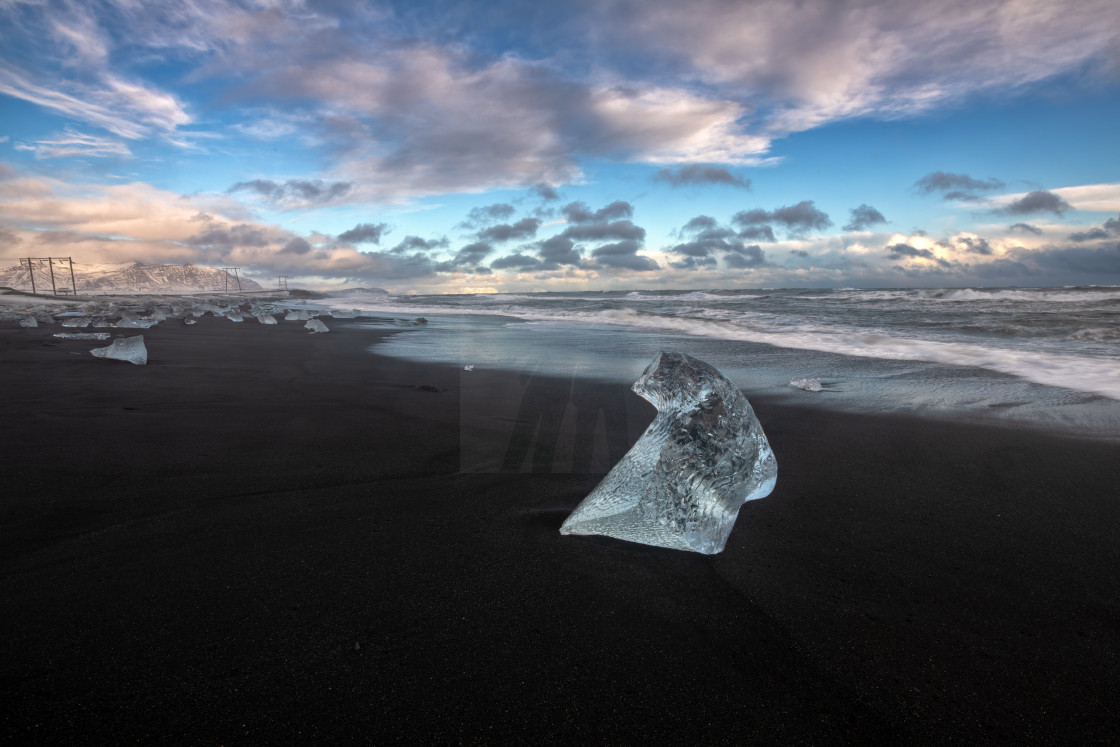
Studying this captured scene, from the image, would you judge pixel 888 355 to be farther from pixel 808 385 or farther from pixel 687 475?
pixel 687 475

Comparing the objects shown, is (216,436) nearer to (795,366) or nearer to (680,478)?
(680,478)

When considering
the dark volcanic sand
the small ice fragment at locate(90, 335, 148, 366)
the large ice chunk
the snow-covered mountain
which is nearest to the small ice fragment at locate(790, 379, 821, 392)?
the dark volcanic sand

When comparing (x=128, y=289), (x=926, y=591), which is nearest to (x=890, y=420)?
(x=926, y=591)

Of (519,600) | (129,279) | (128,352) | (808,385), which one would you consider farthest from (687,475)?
(129,279)

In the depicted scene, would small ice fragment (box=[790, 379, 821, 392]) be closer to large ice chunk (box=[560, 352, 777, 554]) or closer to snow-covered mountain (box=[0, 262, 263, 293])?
large ice chunk (box=[560, 352, 777, 554])

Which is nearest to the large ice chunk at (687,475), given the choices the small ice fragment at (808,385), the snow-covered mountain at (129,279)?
the small ice fragment at (808,385)

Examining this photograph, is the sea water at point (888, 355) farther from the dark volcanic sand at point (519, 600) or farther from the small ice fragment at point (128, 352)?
the small ice fragment at point (128, 352)
